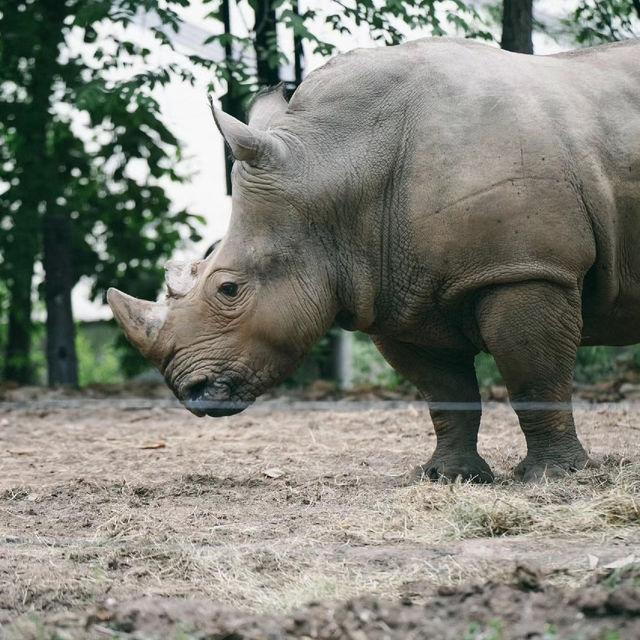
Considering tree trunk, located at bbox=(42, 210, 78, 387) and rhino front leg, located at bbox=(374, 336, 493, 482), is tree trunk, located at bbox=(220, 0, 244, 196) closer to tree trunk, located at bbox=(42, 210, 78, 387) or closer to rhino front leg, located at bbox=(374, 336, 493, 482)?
tree trunk, located at bbox=(42, 210, 78, 387)

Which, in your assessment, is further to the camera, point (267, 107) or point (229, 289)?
point (267, 107)

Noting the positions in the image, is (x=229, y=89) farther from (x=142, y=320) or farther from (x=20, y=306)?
(x=142, y=320)

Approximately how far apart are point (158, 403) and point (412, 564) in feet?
19.7

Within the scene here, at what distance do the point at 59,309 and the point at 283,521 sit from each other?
24.9ft

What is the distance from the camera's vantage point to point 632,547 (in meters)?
4.18

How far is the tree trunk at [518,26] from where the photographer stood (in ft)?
28.9

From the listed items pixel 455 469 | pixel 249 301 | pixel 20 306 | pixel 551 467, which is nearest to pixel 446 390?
pixel 455 469

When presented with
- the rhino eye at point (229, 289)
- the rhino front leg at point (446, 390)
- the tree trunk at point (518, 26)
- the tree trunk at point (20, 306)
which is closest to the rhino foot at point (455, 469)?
the rhino front leg at point (446, 390)

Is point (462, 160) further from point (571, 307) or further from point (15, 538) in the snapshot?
point (15, 538)

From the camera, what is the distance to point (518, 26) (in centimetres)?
886

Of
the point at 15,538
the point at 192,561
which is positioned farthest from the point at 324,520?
the point at 15,538

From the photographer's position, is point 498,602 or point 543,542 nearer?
point 498,602

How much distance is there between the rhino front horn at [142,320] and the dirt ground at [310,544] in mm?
789

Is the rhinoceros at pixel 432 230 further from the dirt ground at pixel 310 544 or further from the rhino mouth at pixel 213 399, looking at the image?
the dirt ground at pixel 310 544
